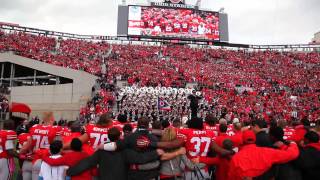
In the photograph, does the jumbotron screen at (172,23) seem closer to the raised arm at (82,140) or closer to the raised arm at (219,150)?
the raised arm at (82,140)

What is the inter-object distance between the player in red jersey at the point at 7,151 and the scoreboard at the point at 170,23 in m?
36.7

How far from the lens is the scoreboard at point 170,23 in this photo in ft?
141

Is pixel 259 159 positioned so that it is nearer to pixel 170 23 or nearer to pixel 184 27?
pixel 170 23

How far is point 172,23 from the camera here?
43.9m

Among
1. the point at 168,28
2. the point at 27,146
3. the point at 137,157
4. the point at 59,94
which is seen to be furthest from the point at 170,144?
the point at 168,28

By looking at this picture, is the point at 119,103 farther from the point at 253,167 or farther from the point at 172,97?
the point at 253,167

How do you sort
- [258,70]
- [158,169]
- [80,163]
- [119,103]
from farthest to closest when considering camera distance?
[258,70] < [119,103] < [158,169] < [80,163]

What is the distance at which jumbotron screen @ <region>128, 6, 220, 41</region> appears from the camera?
43.1m

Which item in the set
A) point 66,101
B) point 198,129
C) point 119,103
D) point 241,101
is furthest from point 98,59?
point 198,129

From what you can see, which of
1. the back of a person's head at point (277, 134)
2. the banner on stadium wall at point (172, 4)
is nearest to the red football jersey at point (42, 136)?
the back of a person's head at point (277, 134)

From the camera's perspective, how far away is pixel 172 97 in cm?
2769

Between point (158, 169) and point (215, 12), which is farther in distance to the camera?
point (215, 12)

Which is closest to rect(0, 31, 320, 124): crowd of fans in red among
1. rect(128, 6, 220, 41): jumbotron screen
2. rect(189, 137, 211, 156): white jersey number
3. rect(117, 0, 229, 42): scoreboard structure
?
rect(117, 0, 229, 42): scoreboard structure

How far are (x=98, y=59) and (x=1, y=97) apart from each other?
38.2ft
